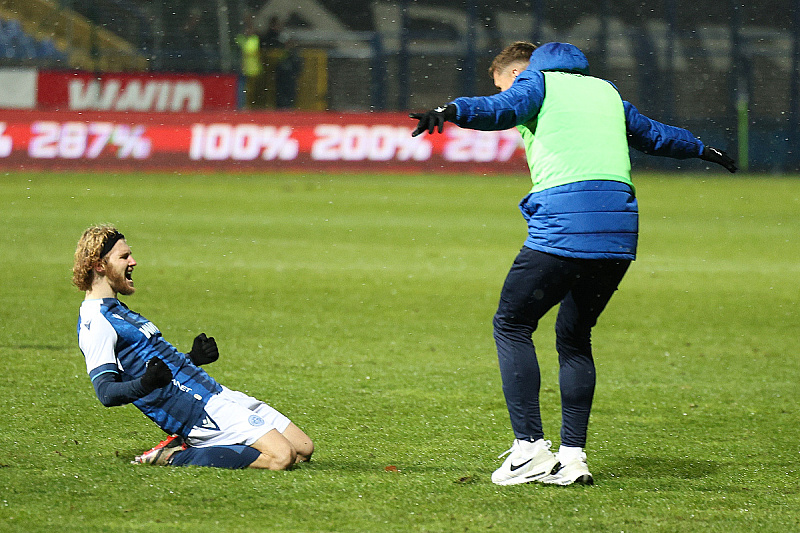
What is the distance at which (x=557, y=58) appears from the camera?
4.49 m

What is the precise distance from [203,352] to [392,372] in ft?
8.19

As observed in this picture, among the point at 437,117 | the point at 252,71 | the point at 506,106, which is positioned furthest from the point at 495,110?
the point at 252,71

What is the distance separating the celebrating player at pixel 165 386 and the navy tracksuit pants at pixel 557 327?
97cm

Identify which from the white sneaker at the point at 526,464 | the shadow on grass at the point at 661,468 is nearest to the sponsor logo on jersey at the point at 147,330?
the white sneaker at the point at 526,464

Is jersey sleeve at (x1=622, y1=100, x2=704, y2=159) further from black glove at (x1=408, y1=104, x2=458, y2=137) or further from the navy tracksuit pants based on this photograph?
black glove at (x1=408, y1=104, x2=458, y2=137)

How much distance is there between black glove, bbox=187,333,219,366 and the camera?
15.5 feet

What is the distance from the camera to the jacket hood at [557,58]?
4.49 metres

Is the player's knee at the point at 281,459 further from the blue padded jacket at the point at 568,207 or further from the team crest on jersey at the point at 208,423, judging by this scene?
the blue padded jacket at the point at 568,207

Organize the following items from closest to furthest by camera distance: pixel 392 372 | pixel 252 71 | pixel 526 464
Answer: pixel 526 464
pixel 392 372
pixel 252 71

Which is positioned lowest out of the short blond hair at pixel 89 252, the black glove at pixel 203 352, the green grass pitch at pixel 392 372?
the green grass pitch at pixel 392 372

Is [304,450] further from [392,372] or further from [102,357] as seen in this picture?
[392,372]

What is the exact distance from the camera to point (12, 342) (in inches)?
303

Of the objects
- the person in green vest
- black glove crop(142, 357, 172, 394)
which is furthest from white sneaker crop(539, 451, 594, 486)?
the person in green vest

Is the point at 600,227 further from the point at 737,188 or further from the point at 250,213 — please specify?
the point at 737,188
